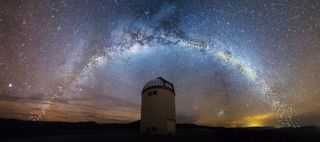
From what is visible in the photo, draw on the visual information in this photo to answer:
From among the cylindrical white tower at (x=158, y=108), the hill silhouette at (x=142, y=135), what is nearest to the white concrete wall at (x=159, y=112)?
the cylindrical white tower at (x=158, y=108)

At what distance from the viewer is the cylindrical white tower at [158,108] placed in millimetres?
23547

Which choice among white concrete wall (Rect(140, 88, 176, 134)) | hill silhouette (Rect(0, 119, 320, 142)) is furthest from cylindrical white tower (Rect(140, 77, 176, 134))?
hill silhouette (Rect(0, 119, 320, 142))

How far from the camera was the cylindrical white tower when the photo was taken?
23547mm

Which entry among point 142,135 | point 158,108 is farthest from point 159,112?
point 142,135

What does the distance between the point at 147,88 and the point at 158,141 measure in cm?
910

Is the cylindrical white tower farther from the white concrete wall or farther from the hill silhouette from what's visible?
the hill silhouette

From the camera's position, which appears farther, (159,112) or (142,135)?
(159,112)

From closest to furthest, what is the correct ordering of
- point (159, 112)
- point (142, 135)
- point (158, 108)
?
point (142, 135), point (159, 112), point (158, 108)

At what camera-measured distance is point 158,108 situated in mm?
23906

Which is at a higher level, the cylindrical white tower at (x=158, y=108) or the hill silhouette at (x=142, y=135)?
the cylindrical white tower at (x=158, y=108)

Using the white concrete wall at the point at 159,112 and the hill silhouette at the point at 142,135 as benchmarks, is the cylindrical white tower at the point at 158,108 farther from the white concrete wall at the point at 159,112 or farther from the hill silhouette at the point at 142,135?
the hill silhouette at the point at 142,135

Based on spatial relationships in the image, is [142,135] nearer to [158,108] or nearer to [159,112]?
[159,112]

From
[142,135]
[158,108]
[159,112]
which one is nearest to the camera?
[142,135]

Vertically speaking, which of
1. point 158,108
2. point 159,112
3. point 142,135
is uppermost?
point 158,108
